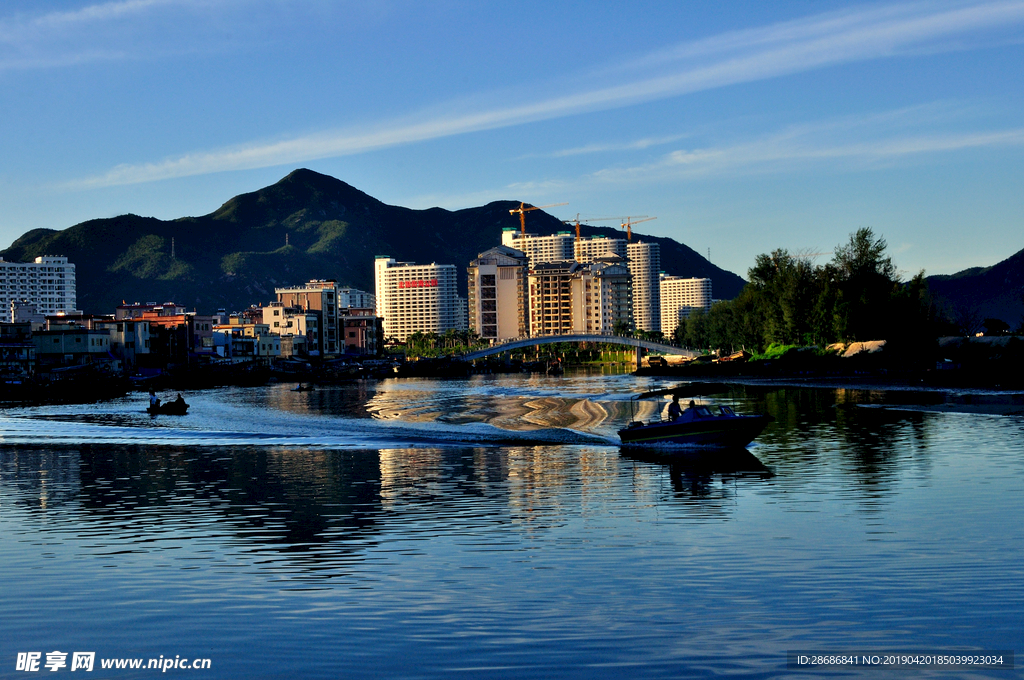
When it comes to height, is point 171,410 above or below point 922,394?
above

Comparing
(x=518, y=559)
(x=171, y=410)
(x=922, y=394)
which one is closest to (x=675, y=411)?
(x=518, y=559)

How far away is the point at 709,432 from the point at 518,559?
21.3m

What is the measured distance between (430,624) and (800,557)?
314 inches

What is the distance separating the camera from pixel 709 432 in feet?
127

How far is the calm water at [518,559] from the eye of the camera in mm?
13133

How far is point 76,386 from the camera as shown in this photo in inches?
3917

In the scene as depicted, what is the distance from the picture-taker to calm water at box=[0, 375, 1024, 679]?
Answer: 517 inches

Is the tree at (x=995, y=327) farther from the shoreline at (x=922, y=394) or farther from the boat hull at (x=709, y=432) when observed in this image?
the boat hull at (x=709, y=432)

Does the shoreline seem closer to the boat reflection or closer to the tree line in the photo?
the tree line

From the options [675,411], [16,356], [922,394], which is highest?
[16,356]

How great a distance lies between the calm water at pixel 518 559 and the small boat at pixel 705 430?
2226 millimetres

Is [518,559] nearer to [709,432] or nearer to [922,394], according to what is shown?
[709,432]

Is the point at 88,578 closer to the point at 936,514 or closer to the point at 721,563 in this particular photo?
the point at 721,563

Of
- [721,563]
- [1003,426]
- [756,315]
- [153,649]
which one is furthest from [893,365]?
[153,649]
